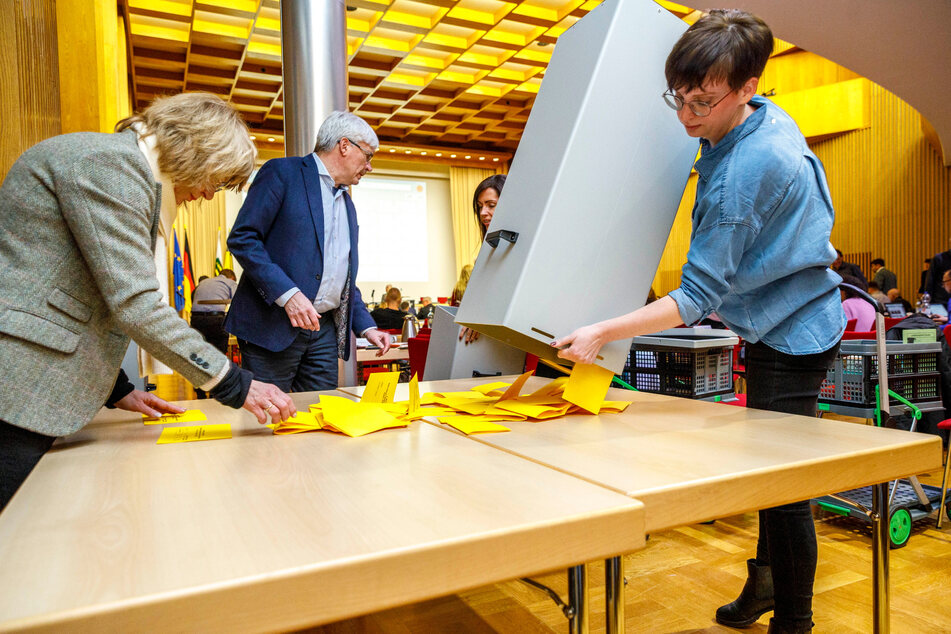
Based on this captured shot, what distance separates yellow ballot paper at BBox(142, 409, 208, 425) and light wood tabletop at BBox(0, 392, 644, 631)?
37 centimetres

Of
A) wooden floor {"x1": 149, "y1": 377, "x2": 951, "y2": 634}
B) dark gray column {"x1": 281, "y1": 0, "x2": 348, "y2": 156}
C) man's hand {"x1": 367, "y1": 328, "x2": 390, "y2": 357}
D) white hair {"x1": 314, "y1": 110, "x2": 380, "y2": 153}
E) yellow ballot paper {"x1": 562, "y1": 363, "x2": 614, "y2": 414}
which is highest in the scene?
dark gray column {"x1": 281, "y1": 0, "x2": 348, "y2": 156}

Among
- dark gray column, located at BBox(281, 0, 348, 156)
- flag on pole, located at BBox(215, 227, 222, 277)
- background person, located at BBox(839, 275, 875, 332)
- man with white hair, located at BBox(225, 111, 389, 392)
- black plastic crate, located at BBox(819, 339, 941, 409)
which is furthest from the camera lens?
flag on pole, located at BBox(215, 227, 222, 277)

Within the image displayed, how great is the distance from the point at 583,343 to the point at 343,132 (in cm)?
129

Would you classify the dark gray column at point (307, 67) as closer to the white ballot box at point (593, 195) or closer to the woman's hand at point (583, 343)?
the white ballot box at point (593, 195)

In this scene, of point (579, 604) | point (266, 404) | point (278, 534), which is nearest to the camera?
point (278, 534)

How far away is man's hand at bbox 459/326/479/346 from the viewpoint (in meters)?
2.43

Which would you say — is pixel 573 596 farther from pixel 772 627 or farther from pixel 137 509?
pixel 772 627

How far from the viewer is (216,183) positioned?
1226 mm

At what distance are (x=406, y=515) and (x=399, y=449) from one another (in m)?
0.33

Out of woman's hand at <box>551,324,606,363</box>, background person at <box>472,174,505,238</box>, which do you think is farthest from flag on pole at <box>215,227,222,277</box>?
woman's hand at <box>551,324,606,363</box>

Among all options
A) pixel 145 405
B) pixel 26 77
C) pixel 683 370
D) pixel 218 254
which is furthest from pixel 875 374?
pixel 218 254

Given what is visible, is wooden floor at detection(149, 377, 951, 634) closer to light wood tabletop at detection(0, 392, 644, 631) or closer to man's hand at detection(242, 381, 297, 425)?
man's hand at detection(242, 381, 297, 425)

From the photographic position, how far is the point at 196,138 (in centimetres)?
113

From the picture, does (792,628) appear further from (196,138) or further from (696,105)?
(196,138)
